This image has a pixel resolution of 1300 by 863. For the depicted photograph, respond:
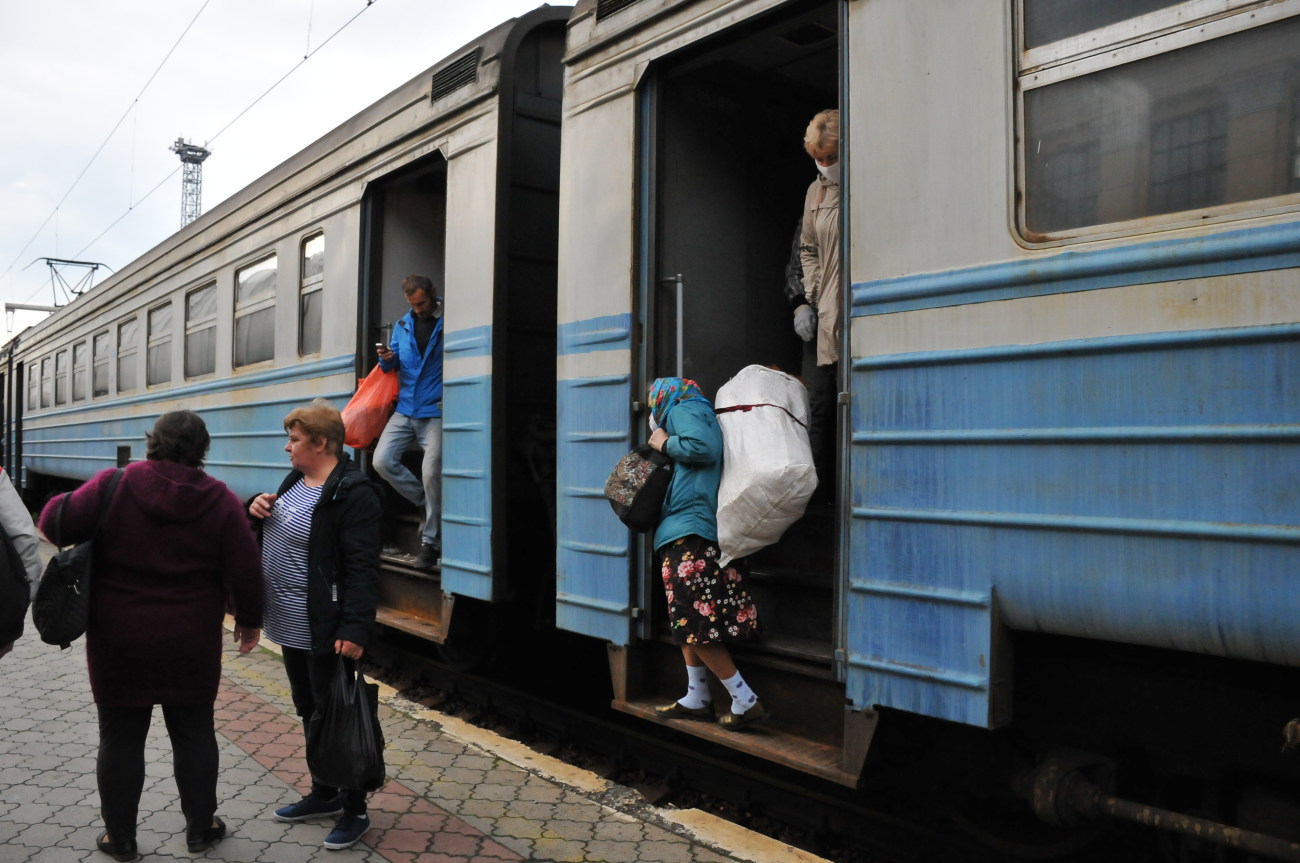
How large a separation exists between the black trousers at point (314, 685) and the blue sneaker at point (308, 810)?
2 cm

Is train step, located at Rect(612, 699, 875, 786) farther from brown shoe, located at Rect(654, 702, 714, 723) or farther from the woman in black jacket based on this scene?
the woman in black jacket

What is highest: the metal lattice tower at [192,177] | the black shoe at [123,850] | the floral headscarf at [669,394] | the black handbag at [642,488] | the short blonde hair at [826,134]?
the metal lattice tower at [192,177]

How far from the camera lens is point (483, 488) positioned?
4961 mm

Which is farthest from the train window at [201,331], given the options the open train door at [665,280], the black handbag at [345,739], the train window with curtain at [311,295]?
the black handbag at [345,739]

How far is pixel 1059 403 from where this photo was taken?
8.56 feet

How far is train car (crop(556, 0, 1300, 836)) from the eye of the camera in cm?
233

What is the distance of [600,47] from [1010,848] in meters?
3.42

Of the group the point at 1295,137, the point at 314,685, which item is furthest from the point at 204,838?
the point at 1295,137

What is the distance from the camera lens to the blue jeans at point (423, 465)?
554cm

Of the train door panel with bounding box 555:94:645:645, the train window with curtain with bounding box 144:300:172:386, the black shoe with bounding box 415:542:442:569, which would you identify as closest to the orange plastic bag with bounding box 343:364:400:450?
the black shoe with bounding box 415:542:442:569

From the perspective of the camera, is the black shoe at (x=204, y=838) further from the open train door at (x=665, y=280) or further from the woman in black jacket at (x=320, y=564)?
the open train door at (x=665, y=280)

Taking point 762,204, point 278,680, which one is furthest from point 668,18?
point 278,680

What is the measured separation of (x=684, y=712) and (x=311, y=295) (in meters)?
4.26

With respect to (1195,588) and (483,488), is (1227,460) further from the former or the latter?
(483,488)
